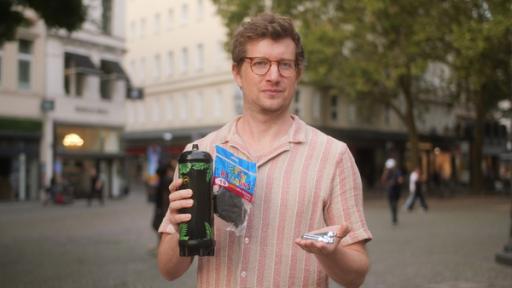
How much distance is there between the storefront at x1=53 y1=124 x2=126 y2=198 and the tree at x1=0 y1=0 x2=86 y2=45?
20.0m

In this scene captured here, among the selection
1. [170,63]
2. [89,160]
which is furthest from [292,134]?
[170,63]

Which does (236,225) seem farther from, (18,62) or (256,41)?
(18,62)

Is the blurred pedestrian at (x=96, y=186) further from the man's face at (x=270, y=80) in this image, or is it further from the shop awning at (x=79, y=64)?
the man's face at (x=270, y=80)

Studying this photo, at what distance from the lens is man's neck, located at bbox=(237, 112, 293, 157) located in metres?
2.46

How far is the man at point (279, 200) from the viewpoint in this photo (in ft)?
7.63

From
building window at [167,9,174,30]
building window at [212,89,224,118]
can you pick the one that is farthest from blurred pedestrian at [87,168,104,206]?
building window at [167,9,174,30]

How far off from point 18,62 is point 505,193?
28.9 meters

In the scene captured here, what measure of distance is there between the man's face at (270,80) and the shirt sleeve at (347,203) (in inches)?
12.0

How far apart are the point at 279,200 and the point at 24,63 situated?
32288 mm

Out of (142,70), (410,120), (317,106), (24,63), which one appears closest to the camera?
(24,63)

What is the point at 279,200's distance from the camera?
7.64ft

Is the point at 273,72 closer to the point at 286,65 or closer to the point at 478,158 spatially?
the point at 286,65

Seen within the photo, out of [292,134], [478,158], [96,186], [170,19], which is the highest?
[170,19]

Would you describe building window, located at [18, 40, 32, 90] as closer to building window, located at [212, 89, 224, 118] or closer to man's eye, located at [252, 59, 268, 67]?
building window, located at [212, 89, 224, 118]
